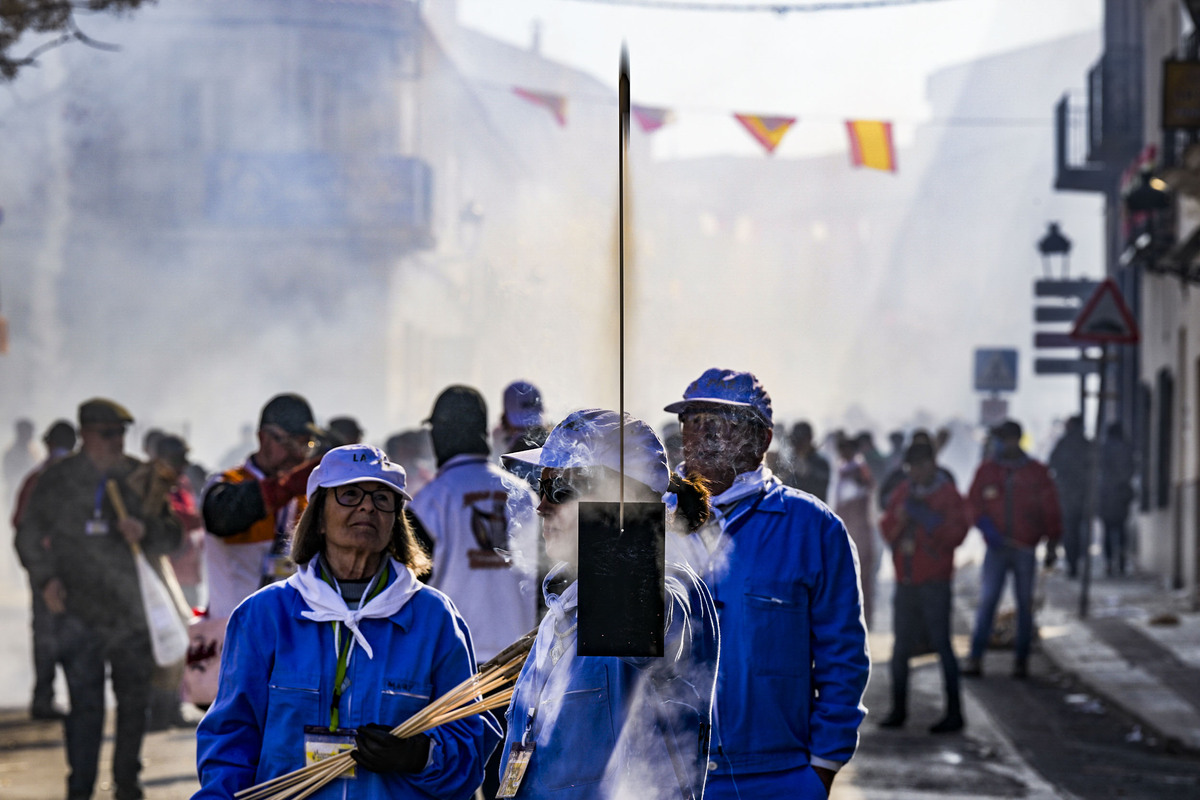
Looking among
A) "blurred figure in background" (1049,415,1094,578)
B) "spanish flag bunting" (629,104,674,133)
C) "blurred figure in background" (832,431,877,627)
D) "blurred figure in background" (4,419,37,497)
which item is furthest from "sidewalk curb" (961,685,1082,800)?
"blurred figure in background" (4,419,37,497)

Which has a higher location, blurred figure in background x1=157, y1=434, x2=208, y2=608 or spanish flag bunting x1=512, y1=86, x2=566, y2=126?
spanish flag bunting x1=512, y1=86, x2=566, y2=126

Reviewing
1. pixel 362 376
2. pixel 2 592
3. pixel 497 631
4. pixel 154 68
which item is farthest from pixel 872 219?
pixel 497 631

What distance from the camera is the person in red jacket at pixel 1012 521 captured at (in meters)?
9.95

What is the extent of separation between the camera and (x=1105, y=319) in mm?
12211

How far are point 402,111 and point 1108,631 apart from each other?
14521 mm

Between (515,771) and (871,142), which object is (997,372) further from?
(515,771)

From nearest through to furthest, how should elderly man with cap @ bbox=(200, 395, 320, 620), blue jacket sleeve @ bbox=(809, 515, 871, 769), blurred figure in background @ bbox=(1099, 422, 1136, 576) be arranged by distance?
blue jacket sleeve @ bbox=(809, 515, 871, 769), elderly man with cap @ bbox=(200, 395, 320, 620), blurred figure in background @ bbox=(1099, 422, 1136, 576)

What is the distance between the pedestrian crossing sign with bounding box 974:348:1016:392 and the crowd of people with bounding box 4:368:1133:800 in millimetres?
10829

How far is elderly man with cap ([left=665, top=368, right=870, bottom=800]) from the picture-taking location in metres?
3.40

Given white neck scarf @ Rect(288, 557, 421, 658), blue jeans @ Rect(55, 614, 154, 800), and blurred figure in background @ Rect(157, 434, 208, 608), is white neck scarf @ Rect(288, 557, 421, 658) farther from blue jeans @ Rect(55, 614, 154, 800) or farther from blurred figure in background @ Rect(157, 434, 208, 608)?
blurred figure in background @ Rect(157, 434, 208, 608)

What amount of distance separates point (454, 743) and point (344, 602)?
1.04ft

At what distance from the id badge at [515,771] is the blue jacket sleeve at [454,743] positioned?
526mm

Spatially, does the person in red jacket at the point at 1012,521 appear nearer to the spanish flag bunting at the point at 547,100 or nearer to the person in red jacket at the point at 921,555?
the person in red jacket at the point at 921,555

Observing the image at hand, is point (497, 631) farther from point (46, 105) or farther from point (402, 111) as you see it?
point (402, 111)
